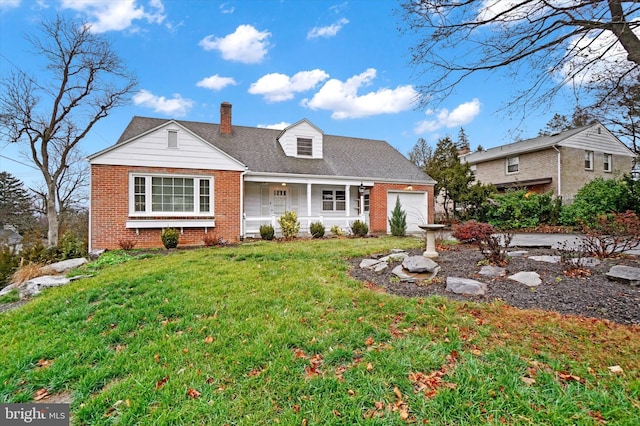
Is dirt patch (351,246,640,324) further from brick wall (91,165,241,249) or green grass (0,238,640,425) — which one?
brick wall (91,165,241,249)

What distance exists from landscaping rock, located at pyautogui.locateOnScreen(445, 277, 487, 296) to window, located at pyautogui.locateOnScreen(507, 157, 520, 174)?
20.0 meters

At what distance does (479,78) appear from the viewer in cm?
519

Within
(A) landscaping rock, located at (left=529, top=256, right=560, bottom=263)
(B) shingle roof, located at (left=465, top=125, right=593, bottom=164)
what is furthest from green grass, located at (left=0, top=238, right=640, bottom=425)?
(B) shingle roof, located at (left=465, top=125, right=593, bottom=164)

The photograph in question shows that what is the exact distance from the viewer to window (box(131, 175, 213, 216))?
1086cm

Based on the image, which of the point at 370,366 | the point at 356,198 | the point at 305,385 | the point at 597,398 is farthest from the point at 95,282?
the point at 356,198

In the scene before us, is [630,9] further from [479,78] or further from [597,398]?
[597,398]

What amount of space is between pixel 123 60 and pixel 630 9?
1935cm

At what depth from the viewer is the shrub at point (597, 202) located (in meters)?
13.0

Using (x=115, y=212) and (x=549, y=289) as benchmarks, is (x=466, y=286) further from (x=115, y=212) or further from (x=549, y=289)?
(x=115, y=212)

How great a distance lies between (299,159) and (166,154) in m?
6.22

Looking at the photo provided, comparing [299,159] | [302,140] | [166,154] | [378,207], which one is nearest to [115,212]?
[166,154]

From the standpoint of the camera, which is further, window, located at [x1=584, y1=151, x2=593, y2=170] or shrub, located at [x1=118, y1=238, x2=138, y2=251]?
window, located at [x1=584, y1=151, x2=593, y2=170]

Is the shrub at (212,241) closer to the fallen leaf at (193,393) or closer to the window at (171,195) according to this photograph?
the window at (171,195)

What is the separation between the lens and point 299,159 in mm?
15086
